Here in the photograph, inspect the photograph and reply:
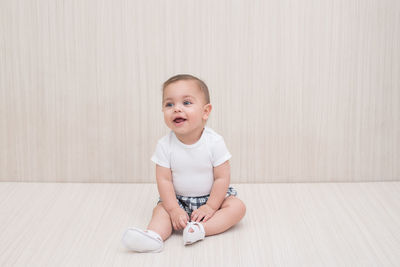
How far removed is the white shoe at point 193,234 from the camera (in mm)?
1298

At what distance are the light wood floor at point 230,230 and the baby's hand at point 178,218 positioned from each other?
4 cm

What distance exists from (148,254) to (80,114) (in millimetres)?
687

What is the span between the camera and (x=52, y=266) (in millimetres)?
1210

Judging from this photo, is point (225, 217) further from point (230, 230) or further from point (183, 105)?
point (183, 105)

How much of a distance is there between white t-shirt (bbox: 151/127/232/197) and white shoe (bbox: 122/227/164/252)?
0.76 feet

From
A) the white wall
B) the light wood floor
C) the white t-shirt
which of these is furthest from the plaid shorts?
the white wall

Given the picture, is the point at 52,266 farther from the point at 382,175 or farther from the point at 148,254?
the point at 382,175

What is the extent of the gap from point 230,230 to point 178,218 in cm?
16

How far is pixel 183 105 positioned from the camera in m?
1.40

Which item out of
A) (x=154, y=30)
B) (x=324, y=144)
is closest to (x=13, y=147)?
(x=154, y=30)

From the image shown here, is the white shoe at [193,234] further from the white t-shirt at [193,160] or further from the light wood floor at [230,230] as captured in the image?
the white t-shirt at [193,160]

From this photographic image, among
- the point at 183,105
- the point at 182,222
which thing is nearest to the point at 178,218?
the point at 182,222

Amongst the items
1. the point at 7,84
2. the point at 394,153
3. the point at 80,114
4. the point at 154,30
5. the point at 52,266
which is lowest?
the point at 52,266

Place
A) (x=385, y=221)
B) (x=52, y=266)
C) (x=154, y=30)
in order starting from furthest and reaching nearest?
(x=154, y=30) → (x=385, y=221) → (x=52, y=266)
